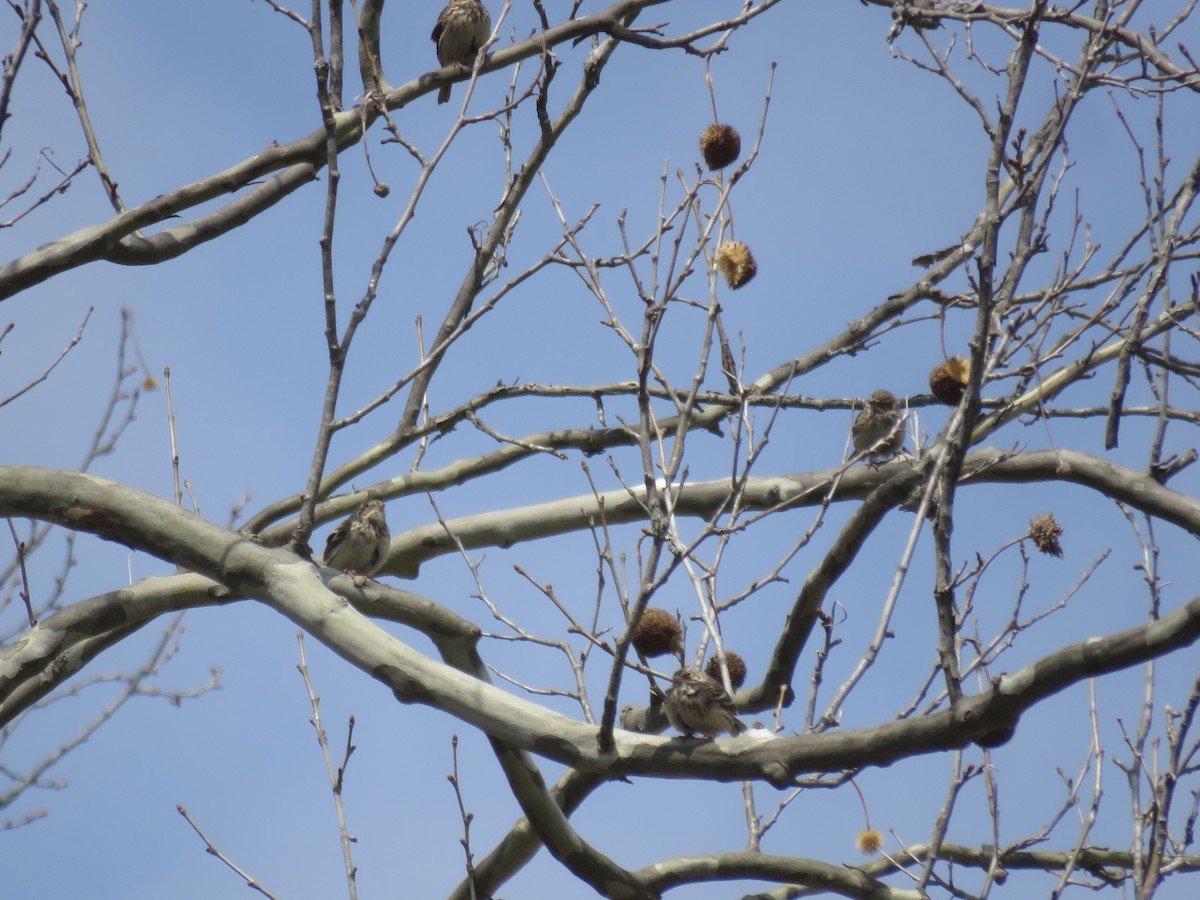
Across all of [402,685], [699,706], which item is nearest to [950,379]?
[699,706]

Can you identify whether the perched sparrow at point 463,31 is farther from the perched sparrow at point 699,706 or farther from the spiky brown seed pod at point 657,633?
the perched sparrow at point 699,706

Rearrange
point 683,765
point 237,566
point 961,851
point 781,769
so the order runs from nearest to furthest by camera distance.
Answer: point 781,769 → point 683,765 → point 237,566 → point 961,851

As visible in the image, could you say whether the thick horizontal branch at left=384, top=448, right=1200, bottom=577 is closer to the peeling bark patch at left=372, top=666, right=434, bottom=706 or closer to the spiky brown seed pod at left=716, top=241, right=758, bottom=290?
the spiky brown seed pod at left=716, top=241, right=758, bottom=290

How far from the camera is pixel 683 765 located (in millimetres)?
3307

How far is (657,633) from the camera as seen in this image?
18.5 feet

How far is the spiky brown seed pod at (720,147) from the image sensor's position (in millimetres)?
6168

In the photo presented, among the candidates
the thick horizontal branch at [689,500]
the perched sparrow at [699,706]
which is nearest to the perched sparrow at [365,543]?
the thick horizontal branch at [689,500]

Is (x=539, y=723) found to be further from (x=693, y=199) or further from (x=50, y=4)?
(x=50, y=4)

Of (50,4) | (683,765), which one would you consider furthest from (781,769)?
(50,4)

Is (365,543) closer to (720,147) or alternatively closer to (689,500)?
(689,500)

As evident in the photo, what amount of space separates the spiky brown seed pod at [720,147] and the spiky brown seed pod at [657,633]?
2.35 meters

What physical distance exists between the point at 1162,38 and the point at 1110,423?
2.39m

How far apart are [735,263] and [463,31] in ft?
9.90

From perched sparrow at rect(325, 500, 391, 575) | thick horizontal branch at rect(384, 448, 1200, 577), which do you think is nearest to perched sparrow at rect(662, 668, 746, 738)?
thick horizontal branch at rect(384, 448, 1200, 577)
